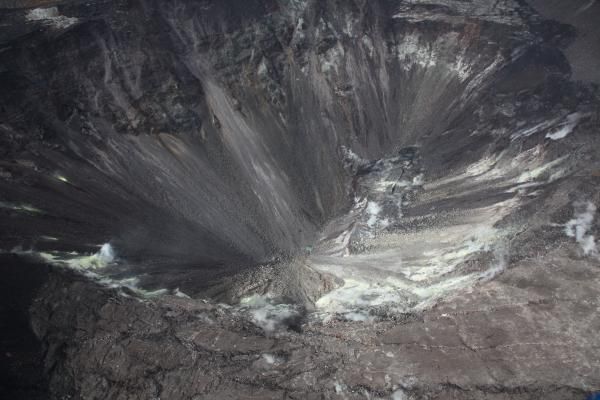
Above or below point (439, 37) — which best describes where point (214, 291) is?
below

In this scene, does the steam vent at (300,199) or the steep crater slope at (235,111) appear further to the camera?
the steep crater slope at (235,111)

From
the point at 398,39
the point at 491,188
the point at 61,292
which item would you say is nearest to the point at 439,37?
the point at 398,39

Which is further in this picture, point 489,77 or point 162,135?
point 489,77

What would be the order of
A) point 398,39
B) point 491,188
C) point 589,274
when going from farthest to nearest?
point 398,39
point 491,188
point 589,274

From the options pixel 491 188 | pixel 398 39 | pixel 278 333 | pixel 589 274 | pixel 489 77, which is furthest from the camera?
pixel 398 39

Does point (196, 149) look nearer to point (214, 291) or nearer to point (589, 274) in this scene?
point (214, 291)

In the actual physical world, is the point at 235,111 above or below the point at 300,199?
above

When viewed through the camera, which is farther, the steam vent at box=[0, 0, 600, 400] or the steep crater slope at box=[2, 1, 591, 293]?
the steep crater slope at box=[2, 1, 591, 293]

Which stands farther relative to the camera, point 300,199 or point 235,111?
point 235,111
